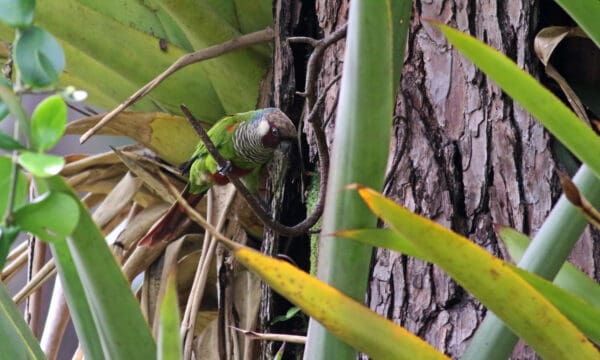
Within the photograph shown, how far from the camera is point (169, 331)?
1.16 feet

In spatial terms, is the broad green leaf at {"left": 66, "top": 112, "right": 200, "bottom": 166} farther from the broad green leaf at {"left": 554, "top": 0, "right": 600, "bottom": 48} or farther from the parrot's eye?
the broad green leaf at {"left": 554, "top": 0, "right": 600, "bottom": 48}

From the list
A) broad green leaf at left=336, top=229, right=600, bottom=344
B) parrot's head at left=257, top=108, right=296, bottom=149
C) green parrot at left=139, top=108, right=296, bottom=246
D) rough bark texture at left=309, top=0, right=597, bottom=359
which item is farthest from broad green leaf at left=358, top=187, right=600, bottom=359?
parrot's head at left=257, top=108, right=296, bottom=149

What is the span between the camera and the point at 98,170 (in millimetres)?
1205

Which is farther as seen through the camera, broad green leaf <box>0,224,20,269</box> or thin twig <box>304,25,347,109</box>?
thin twig <box>304,25,347,109</box>

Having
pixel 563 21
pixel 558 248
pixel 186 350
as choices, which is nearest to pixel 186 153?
pixel 186 350

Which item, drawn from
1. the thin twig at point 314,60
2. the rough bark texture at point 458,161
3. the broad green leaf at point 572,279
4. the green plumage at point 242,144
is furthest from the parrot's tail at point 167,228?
the broad green leaf at point 572,279

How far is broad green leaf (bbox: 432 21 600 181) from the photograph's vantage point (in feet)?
1.36

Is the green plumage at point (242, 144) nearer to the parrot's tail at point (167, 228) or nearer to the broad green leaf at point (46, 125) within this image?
the parrot's tail at point (167, 228)

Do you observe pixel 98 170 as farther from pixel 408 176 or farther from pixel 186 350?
pixel 408 176

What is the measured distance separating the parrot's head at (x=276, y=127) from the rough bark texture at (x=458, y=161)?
299 millimetres

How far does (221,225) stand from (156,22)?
0.34 m

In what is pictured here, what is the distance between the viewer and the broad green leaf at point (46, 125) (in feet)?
0.99

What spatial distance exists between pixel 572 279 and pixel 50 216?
0.37 m

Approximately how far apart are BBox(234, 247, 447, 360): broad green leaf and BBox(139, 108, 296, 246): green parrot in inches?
22.3
